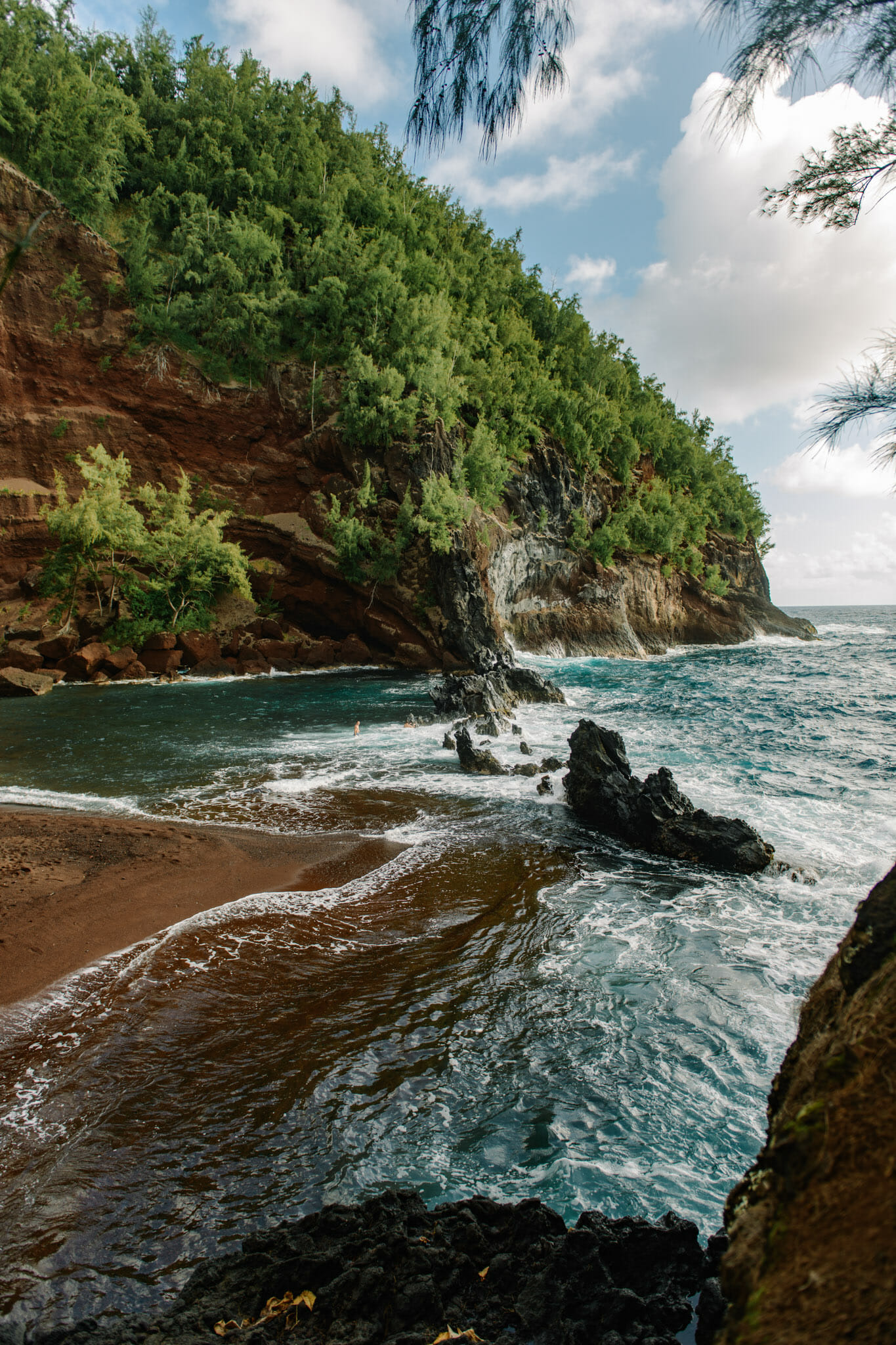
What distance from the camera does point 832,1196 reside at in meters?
0.92

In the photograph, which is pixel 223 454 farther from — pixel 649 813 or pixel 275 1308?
pixel 275 1308

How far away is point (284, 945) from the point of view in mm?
5273

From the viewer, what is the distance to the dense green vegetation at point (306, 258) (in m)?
29.8

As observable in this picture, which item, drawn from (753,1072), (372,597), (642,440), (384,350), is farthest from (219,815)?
(642,440)

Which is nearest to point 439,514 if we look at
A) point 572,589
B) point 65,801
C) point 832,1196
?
point 572,589

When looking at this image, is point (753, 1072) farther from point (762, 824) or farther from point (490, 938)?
point (762, 824)

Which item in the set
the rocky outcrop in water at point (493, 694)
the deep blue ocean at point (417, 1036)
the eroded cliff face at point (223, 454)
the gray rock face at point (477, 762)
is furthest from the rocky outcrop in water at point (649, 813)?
the eroded cliff face at point (223, 454)

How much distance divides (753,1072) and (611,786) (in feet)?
16.1

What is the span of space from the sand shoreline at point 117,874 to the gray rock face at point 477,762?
3.81 meters

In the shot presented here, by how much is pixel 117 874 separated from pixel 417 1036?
4004mm

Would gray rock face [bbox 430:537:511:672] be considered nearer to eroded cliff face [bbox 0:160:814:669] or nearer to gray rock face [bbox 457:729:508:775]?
eroded cliff face [bbox 0:160:814:669]

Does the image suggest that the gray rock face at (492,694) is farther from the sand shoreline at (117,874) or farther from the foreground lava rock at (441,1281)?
the foreground lava rock at (441,1281)

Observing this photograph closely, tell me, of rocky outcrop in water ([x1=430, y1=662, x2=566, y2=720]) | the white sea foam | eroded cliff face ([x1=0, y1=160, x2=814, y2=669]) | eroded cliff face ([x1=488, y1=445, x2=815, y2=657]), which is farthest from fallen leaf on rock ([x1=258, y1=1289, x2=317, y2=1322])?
eroded cliff face ([x1=488, y1=445, x2=815, y2=657])

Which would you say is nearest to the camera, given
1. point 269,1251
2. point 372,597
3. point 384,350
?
point 269,1251
